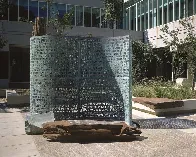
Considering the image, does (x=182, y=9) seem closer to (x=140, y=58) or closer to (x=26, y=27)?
(x=140, y=58)

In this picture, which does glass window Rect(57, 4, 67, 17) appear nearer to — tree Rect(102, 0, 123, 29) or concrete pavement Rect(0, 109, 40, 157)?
tree Rect(102, 0, 123, 29)

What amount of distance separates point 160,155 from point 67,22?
50.6 feet

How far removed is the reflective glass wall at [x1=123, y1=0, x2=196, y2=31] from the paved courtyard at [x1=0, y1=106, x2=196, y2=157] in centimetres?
1922

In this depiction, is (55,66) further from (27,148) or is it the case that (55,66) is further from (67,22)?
(67,22)

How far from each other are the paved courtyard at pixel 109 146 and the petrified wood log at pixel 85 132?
272 millimetres

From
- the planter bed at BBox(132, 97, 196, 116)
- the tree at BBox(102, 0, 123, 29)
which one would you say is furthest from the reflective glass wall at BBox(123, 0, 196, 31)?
the planter bed at BBox(132, 97, 196, 116)

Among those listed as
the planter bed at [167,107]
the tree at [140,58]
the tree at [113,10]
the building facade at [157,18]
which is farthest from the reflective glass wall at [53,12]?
the planter bed at [167,107]

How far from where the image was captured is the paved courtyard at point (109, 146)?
22.6 feet

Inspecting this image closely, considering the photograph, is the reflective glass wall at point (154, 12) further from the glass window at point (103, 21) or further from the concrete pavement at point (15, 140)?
the concrete pavement at point (15, 140)

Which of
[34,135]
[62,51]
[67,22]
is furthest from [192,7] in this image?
[34,135]

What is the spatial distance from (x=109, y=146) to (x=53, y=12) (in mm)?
24226

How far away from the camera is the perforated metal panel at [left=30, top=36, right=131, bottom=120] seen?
381 inches

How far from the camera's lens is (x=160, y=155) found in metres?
6.74

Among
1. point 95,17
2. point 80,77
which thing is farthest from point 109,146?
point 95,17
